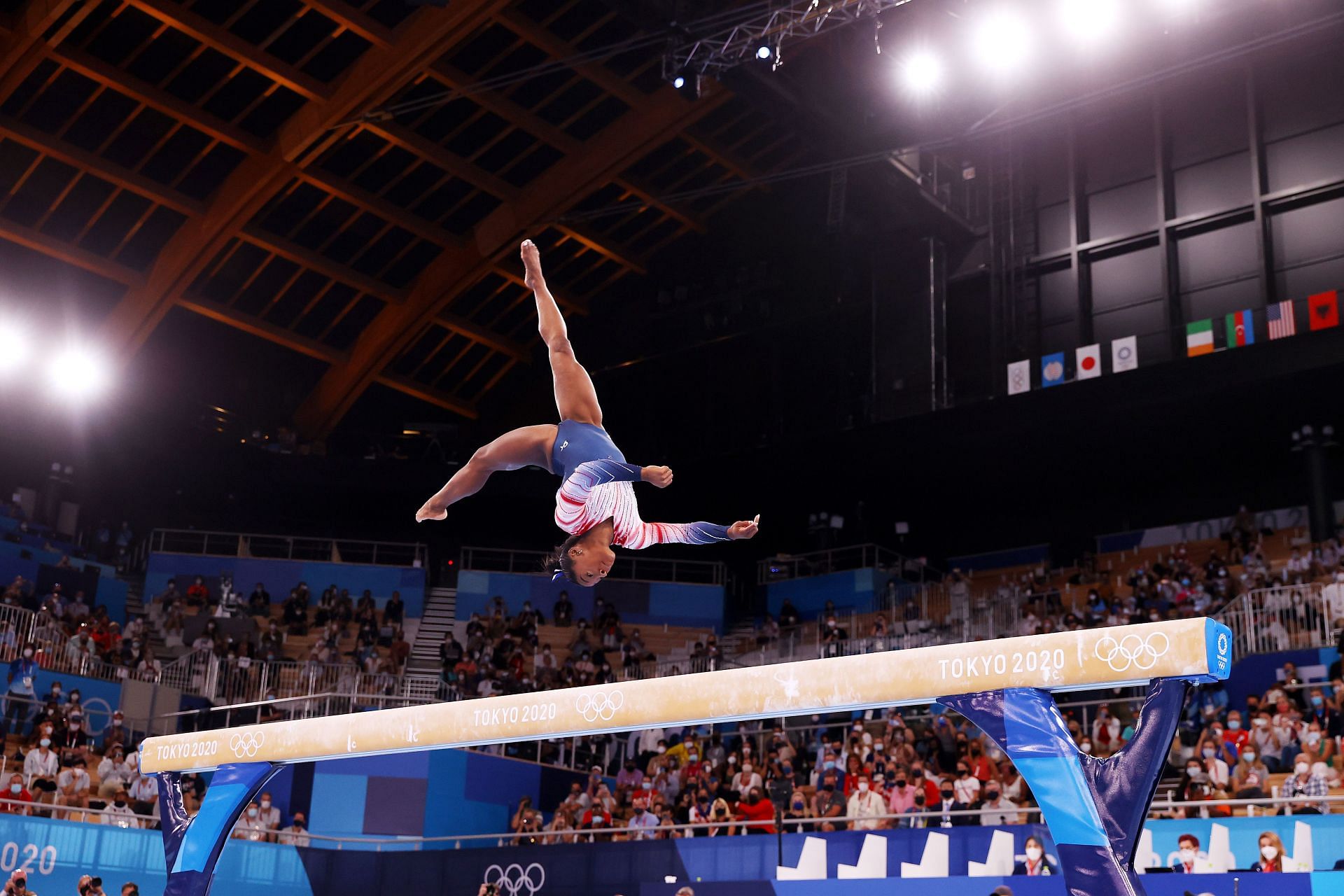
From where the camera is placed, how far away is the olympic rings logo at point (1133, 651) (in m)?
5.04

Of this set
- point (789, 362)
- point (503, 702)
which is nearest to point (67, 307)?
point (789, 362)

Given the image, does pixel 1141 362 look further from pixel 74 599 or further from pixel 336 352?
pixel 74 599

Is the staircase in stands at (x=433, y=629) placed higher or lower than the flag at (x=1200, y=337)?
lower

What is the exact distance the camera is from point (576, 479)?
5496 mm

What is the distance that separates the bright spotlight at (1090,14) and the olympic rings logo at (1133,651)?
14.7 m

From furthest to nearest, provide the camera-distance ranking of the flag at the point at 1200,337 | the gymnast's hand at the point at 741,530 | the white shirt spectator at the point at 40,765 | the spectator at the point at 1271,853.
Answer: the flag at the point at 1200,337, the white shirt spectator at the point at 40,765, the spectator at the point at 1271,853, the gymnast's hand at the point at 741,530

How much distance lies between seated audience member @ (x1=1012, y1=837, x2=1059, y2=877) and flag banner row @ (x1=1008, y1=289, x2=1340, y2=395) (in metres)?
12.1

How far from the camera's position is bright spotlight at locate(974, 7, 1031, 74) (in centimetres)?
1784

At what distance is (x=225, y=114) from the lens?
23844 mm

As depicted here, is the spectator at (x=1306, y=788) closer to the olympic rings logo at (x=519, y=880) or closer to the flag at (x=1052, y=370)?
the olympic rings logo at (x=519, y=880)

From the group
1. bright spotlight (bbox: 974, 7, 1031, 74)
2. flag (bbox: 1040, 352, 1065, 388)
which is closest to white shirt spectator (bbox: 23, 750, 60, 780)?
bright spotlight (bbox: 974, 7, 1031, 74)

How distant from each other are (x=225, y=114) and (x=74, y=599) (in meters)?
9.32

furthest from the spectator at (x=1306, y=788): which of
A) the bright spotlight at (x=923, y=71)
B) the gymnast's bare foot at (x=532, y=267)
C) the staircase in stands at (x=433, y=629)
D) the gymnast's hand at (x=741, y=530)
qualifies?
the staircase in stands at (x=433, y=629)

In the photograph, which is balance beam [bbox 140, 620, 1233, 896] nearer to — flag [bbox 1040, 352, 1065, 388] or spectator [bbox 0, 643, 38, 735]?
spectator [bbox 0, 643, 38, 735]
